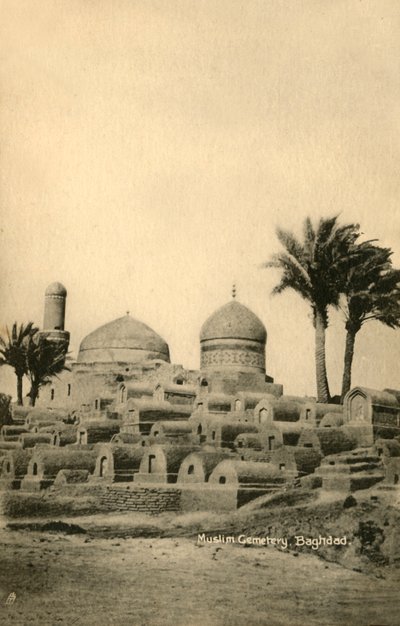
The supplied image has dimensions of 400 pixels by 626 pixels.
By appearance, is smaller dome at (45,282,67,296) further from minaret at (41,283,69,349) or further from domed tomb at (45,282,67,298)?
minaret at (41,283,69,349)

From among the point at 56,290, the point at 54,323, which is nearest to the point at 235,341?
the point at 54,323

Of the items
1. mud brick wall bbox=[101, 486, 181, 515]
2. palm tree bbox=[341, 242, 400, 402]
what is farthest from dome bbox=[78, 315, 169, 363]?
palm tree bbox=[341, 242, 400, 402]

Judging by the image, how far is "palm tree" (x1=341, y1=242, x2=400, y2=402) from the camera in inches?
506

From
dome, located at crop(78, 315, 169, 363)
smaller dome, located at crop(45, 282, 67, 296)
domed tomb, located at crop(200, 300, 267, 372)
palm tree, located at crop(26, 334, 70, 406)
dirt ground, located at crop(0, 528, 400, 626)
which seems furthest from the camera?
dome, located at crop(78, 315, 169, 363)

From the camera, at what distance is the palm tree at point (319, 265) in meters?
12.8

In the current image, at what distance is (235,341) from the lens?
990 inches

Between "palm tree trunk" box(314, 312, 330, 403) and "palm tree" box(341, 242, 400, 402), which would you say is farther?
"palm tree trunk" box(314, 312, 330, 403)

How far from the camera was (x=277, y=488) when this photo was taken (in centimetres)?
1400

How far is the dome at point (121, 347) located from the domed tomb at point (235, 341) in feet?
10.3

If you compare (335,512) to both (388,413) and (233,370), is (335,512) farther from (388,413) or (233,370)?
(233,370)

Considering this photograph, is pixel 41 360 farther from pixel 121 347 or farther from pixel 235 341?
pixel 235 341

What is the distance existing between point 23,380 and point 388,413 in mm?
10374

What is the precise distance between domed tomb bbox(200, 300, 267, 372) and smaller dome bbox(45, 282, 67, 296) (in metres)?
11.2

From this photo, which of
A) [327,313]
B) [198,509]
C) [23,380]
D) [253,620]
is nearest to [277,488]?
[198,509]
